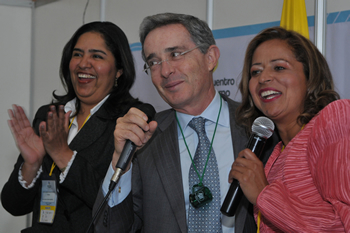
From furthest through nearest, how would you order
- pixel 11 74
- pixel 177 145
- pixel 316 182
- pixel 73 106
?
pixel 11 74 → pixel 73 106 → pixel 177 145 → pixel 316 182

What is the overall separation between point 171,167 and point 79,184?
602mm

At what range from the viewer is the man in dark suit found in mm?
1808

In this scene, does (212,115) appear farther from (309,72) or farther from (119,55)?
(119,55)

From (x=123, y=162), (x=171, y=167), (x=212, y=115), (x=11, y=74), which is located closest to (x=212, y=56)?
(x=212, y=115)

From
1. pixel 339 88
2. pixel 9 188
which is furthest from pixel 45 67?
pixel 339 88

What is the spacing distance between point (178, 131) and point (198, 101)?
21 cm

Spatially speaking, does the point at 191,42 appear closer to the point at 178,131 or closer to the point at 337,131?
the point at 178,131

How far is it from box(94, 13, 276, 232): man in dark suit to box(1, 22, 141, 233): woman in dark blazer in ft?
1.27

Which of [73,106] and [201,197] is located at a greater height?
[73,106]

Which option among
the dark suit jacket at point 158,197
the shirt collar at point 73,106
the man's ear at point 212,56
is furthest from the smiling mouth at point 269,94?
the shirt collar at point 73,106

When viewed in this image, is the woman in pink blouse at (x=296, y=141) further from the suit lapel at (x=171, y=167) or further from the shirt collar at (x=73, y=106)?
the shirt collar at (x=73, y=106)

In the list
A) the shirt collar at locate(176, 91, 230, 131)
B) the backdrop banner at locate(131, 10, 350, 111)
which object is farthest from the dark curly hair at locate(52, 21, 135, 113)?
the backdrop banner at locate(131, 10, 350, 111)

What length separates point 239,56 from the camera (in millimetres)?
3395

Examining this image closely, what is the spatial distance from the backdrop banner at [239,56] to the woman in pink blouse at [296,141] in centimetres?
63
